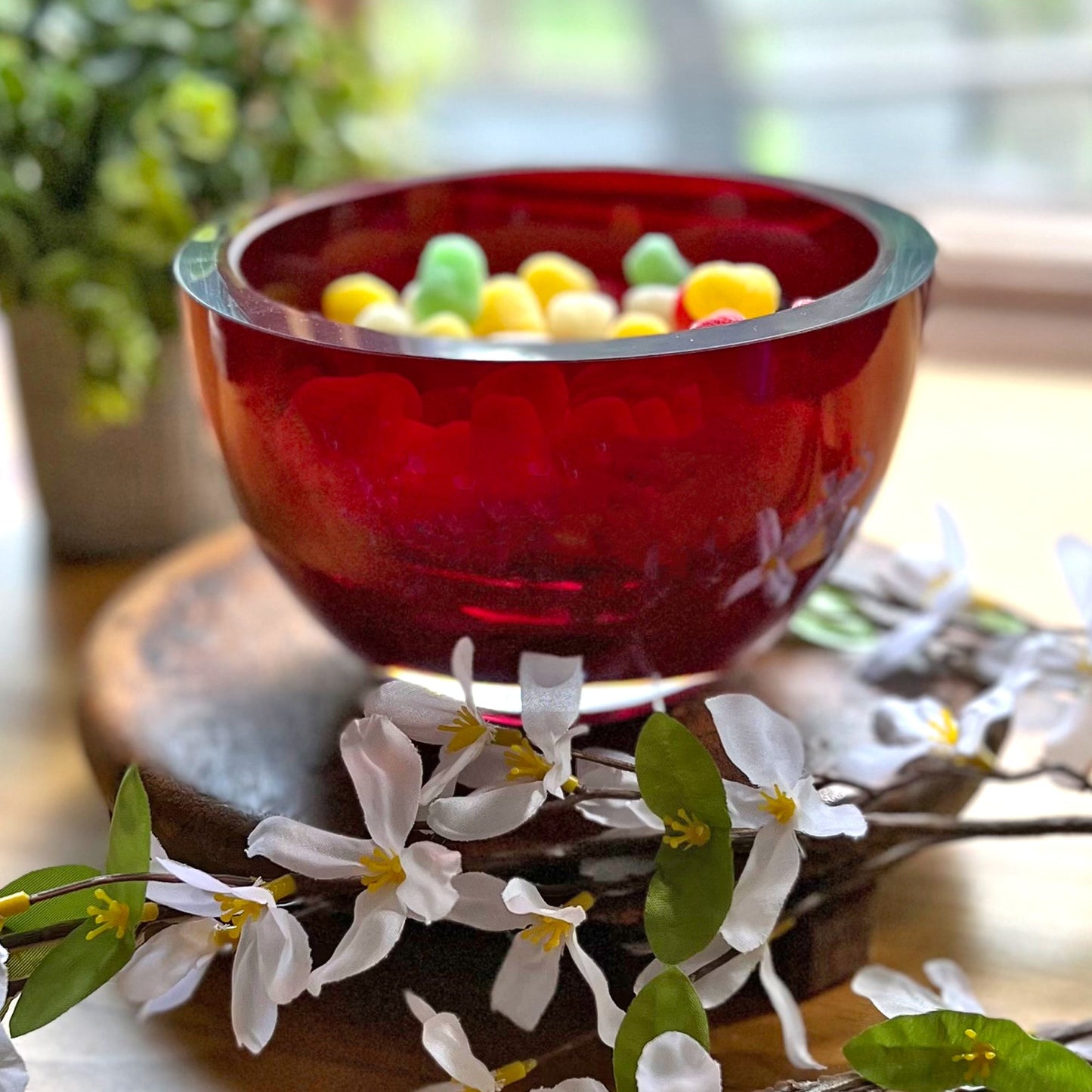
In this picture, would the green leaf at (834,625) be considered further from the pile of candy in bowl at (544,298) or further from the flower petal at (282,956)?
the flower petal at (282,956)

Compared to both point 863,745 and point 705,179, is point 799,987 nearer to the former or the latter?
point 863,745

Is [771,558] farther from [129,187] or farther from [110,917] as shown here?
[129,187]

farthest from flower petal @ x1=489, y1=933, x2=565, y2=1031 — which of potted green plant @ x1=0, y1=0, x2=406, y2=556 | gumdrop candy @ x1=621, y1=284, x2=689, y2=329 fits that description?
potted green plant @ x1=0, y1=0, x2=406, y2=556

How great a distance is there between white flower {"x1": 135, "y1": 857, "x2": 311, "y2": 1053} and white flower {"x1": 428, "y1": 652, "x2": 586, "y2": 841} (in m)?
0.04

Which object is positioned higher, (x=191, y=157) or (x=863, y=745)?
(x=191, y=157)

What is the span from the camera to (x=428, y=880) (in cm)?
30

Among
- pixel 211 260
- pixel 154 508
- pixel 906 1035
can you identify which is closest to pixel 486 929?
pixel 906 1035

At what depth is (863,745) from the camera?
41 cm

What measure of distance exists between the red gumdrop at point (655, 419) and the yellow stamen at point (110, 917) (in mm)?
156

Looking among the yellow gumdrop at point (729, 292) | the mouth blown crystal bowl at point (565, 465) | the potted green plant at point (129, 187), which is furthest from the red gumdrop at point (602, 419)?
the potted green plant at point (129, 187)

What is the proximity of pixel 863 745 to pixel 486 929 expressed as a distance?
0.47 ft

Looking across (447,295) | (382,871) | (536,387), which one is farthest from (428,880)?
(447,295)

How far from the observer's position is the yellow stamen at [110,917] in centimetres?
30

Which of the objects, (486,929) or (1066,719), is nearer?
(486,929)
